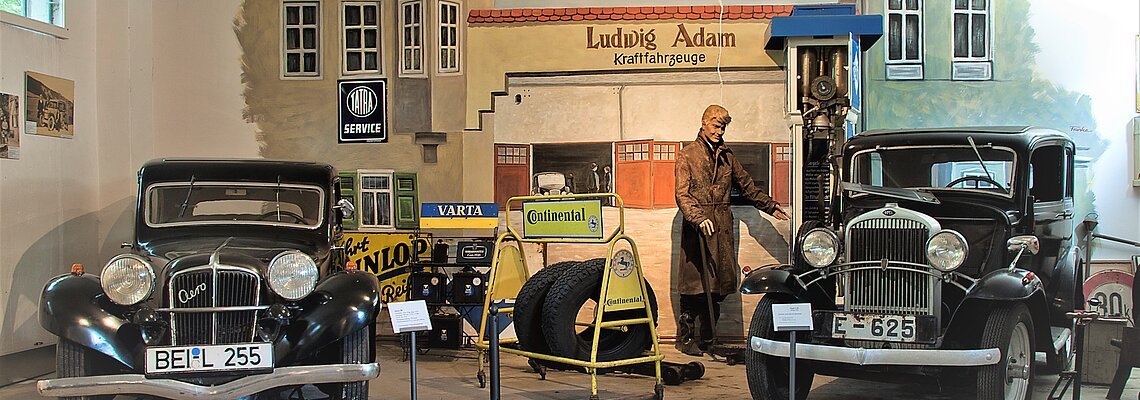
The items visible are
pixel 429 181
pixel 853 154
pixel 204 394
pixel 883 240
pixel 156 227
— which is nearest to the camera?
pixel 204 394

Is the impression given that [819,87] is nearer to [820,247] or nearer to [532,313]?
[820,247]

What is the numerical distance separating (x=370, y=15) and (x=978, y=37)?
467cm

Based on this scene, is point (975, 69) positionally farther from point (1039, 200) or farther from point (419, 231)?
point (419, 231)

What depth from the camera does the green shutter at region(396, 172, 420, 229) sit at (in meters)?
7.76

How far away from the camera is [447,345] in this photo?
7.02 meters

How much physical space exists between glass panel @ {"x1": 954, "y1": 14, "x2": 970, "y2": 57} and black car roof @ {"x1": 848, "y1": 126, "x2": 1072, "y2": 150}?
1789 millimetres

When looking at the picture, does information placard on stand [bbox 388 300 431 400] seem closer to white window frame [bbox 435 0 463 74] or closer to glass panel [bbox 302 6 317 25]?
white window frame [bbox 435 0 463 74]

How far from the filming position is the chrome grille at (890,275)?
4652 millimetres

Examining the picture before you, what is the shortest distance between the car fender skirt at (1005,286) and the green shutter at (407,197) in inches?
176

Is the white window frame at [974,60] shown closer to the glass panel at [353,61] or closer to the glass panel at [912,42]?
the glass panel at [912,42]

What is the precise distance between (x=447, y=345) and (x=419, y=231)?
107cm

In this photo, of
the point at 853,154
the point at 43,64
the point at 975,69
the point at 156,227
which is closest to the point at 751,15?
the point at 975,69

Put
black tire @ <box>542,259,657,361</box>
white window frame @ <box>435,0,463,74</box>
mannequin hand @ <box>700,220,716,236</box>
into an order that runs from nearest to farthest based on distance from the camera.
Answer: black tire @ <box>542,259,657,361</box> → mannequin hand @ <box>700,220,716,236</box> → white window frame @ <box>435,0,463,74</box>

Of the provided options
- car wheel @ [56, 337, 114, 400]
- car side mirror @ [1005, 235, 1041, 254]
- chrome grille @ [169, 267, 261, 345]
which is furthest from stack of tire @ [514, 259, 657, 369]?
car wheel @ [56, 337, 114, 400]
